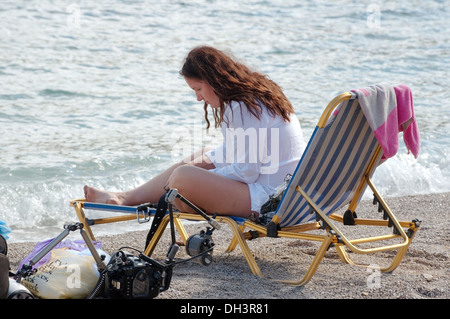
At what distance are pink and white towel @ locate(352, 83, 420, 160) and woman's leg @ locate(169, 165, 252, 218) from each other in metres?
0.85

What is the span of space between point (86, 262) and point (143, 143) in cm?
496

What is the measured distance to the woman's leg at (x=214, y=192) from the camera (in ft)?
13.1

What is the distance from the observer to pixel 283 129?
157 inches

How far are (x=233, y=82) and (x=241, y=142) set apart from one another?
1.20ft

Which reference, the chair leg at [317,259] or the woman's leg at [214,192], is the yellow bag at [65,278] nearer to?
the woman's leg at [214,192]

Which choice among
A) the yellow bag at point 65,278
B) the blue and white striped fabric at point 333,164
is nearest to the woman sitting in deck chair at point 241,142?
the blue and white striped fabric at point 333,164

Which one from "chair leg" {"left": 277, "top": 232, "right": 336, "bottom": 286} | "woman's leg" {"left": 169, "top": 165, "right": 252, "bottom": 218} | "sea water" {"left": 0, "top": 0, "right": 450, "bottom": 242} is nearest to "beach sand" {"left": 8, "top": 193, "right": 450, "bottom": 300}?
"chair leg" {"left": 277, "top": 232, "right": 336, "bottom": 286}

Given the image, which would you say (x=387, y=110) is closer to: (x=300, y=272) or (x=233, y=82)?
(x=233, y=82)

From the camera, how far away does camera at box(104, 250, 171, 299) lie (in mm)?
3115

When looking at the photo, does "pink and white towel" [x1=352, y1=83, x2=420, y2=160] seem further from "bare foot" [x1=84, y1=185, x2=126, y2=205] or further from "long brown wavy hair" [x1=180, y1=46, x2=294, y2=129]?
"bare foot" [x1=84, y1=185, x2=126, y2=205]

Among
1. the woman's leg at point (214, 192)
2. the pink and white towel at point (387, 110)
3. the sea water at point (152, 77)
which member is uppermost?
the pink and white towel at point (387, 110)

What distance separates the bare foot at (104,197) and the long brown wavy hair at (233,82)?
32.6 inches

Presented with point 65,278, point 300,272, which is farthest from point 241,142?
point 65,278
